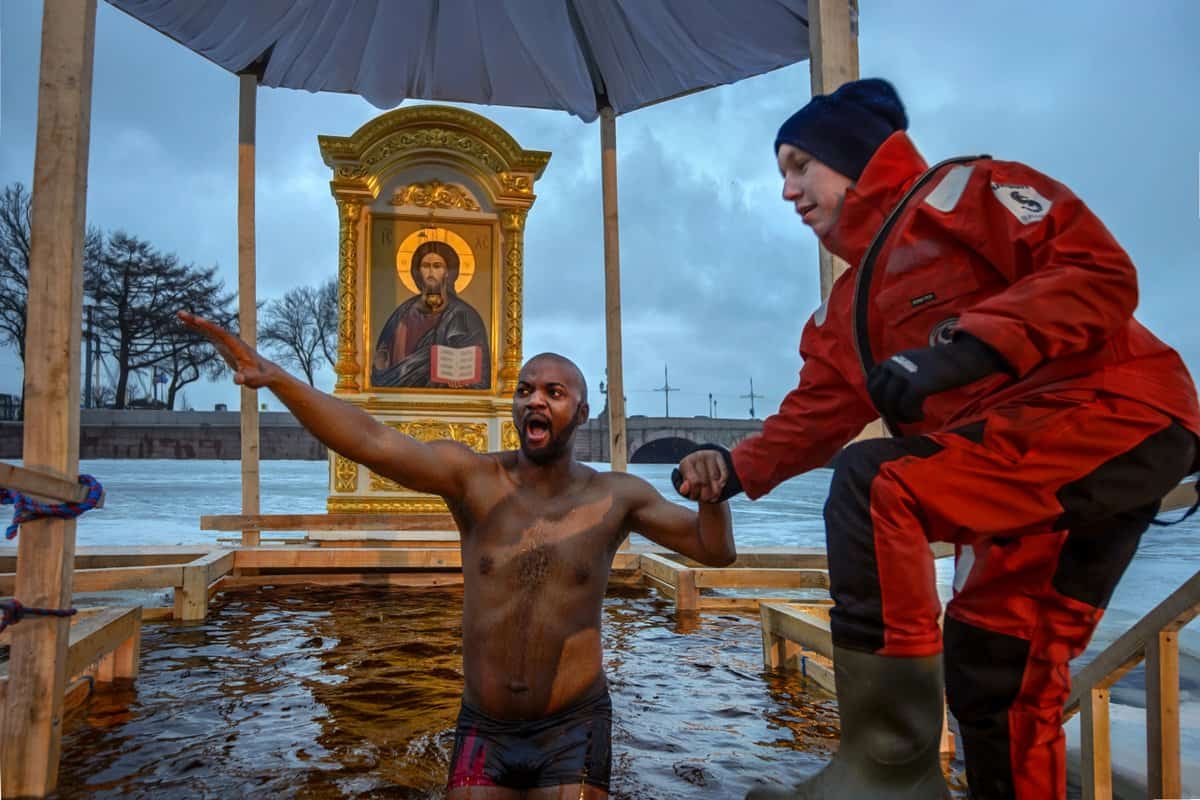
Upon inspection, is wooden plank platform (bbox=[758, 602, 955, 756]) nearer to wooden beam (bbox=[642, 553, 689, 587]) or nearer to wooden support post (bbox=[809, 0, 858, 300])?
wooden beam (bbox=[642, 553, 689, 587])

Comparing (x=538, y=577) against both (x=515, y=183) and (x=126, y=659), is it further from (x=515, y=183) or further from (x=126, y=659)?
(x=515, y=183)

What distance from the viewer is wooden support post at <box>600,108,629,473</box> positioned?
687 centimetres

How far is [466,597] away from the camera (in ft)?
8.66

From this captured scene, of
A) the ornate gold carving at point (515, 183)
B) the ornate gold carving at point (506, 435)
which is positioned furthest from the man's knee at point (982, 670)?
the ornate gold carving at point (515, 183)

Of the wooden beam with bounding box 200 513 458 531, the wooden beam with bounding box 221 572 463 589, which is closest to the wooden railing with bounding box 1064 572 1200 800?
the wooden beam with bounding box 221 572 463 589

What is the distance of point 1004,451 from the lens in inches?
56.0

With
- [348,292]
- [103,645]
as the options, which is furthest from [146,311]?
[103,645]

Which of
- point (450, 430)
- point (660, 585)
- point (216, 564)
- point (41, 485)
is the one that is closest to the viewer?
point (41, 485)

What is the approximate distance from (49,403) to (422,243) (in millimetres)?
7593

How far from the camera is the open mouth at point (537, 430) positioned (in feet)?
8.46

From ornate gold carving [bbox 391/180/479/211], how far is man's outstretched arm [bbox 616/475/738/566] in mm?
7813

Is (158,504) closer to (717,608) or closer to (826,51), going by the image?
(717,608)

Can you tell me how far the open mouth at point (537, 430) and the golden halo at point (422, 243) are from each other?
303 inches

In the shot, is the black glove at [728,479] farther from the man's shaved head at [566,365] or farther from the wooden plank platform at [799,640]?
the wooden plank platform at [799,640]
